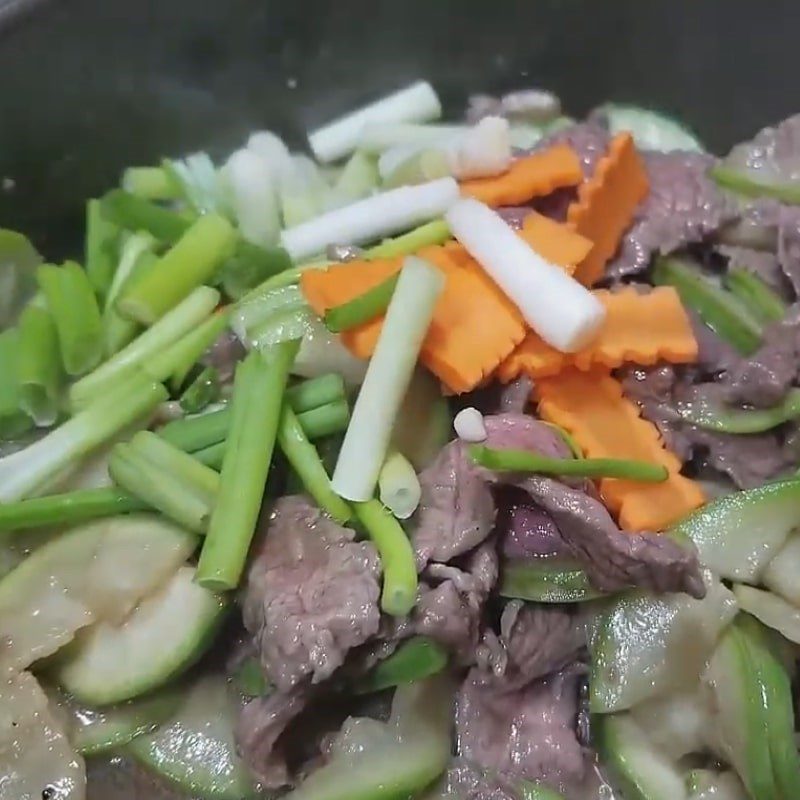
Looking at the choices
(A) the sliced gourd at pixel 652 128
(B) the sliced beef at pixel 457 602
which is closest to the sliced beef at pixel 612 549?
(B) the sliced beef at pixel 457 602

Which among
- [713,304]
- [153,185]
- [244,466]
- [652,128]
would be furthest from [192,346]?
[652,128]

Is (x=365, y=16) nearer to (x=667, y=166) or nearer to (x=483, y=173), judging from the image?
(x=483, y=173)

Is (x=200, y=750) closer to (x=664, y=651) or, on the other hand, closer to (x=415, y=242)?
(x=664, y=651)

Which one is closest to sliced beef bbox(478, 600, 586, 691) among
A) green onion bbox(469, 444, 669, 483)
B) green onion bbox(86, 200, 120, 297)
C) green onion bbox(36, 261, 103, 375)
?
green onion bbox(469, 444, 669, 483)

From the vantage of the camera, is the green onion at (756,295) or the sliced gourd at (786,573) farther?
the green onion at (756,295)

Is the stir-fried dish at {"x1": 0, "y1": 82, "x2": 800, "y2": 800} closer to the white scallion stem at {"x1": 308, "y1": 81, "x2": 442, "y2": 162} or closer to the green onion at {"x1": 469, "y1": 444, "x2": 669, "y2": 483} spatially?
the green onion at {"x1": 469, "y1": 444, "x2": 669, "y2": 483}

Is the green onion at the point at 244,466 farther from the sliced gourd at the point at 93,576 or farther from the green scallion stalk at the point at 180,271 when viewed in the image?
the green scallion stalk at the point at 180,271

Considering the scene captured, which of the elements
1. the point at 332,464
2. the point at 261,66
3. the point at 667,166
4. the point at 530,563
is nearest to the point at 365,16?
the point at 261,66
